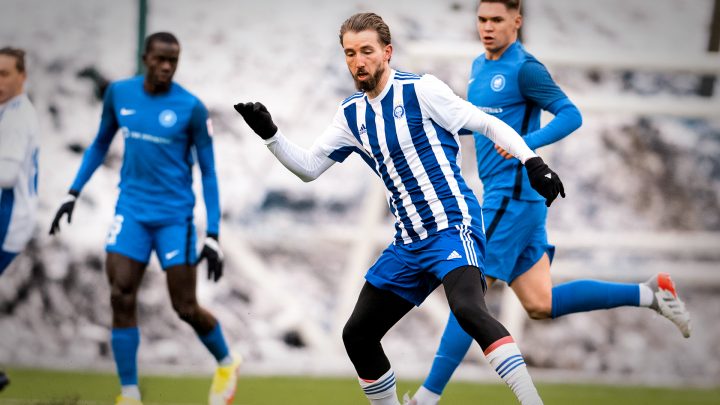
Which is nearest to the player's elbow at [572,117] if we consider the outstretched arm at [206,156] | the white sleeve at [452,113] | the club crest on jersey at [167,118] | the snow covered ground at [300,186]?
the white sleeve at [452,113]

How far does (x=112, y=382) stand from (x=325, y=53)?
3.82 metres

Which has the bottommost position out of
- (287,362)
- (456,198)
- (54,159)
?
(287,362)

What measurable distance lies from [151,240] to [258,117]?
213 centimetres

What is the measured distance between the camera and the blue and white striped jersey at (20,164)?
21.0ft

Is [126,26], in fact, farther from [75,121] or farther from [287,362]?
[287,362]

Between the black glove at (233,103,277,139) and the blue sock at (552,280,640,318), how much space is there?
1883 mm

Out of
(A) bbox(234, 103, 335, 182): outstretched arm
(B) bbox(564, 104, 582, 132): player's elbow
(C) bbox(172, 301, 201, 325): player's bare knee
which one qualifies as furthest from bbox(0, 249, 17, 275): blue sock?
(B) bbox(564, 104, 582, 132): player's elbow

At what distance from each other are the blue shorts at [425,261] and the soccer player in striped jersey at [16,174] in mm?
2874

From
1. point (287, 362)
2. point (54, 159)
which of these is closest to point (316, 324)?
point (287, 362)

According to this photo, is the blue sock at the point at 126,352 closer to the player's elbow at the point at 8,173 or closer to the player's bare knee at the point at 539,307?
the player's elbow at the point at 8,173

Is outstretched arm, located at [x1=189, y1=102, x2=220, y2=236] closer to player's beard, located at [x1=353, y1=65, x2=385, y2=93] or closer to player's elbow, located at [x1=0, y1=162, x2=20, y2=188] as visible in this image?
player's elbow, located at [x1=0, y1=162, x2=20, y2=188]

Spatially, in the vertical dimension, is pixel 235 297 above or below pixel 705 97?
below

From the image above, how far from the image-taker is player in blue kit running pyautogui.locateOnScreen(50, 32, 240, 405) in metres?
6.17

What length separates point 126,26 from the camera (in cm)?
987
